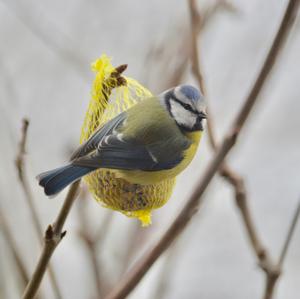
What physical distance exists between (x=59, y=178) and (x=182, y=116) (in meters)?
0.44

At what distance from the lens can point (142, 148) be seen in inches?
56.5

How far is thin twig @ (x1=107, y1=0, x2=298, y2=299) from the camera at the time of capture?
842mm

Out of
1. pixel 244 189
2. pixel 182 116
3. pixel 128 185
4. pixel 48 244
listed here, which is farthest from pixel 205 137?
pixel 48 244

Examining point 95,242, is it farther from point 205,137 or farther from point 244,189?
point 205,137

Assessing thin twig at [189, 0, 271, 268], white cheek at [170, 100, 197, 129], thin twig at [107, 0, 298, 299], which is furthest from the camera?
white cheek at [170, 100, 197, 129]

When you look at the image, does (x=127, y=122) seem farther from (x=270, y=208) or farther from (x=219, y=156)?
(x=270, y=208)

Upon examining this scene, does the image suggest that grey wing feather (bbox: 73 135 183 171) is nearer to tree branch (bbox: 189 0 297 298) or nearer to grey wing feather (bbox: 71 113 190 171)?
grey wing feather (bbox: 71 113 190 171)

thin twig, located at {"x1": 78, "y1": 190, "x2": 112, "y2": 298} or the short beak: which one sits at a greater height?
the short beak

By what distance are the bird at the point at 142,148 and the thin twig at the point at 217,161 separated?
0.31 m

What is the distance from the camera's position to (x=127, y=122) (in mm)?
1383

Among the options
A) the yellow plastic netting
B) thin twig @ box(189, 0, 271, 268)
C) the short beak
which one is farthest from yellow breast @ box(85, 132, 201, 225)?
thin twig @ box(189, 0, 271, 268)

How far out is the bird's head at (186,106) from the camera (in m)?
1.38

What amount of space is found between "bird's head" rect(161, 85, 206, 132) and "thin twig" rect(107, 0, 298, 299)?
1.48ft

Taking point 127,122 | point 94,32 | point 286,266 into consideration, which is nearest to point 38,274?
point 127,122
